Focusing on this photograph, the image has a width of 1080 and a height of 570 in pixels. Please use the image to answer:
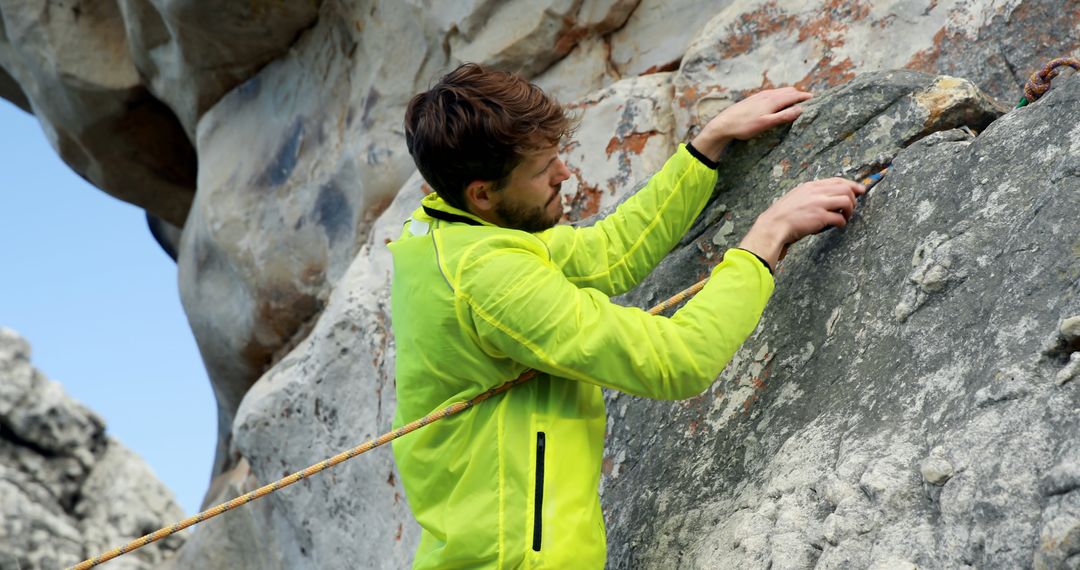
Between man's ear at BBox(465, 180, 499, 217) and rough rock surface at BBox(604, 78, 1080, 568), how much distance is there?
711 mm

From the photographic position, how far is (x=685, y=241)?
3.24 m

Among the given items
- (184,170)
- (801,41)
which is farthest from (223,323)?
(801,41)

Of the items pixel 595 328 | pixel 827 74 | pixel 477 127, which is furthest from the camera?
pixel 827 74

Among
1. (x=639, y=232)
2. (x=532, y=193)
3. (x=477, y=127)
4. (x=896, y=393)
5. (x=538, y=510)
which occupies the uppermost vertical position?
(x=477, y=127)

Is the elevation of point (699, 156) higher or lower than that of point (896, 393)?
higher

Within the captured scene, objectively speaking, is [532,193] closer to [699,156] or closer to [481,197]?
[481,197]

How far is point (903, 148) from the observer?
2.89 m

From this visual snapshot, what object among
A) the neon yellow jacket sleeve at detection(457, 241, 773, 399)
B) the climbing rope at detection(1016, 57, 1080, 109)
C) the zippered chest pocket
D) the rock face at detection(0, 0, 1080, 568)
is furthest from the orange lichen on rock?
the zippered chest pocket

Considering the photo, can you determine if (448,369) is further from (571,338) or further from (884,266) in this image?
(884,266)

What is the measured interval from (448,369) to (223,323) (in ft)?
14.6

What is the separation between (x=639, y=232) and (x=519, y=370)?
0.64m

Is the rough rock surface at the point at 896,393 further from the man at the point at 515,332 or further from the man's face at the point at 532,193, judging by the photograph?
the man's face at the point at 532,193

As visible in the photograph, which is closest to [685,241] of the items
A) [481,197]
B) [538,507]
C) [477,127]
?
[481,197]

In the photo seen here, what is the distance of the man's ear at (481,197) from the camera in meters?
2.64
